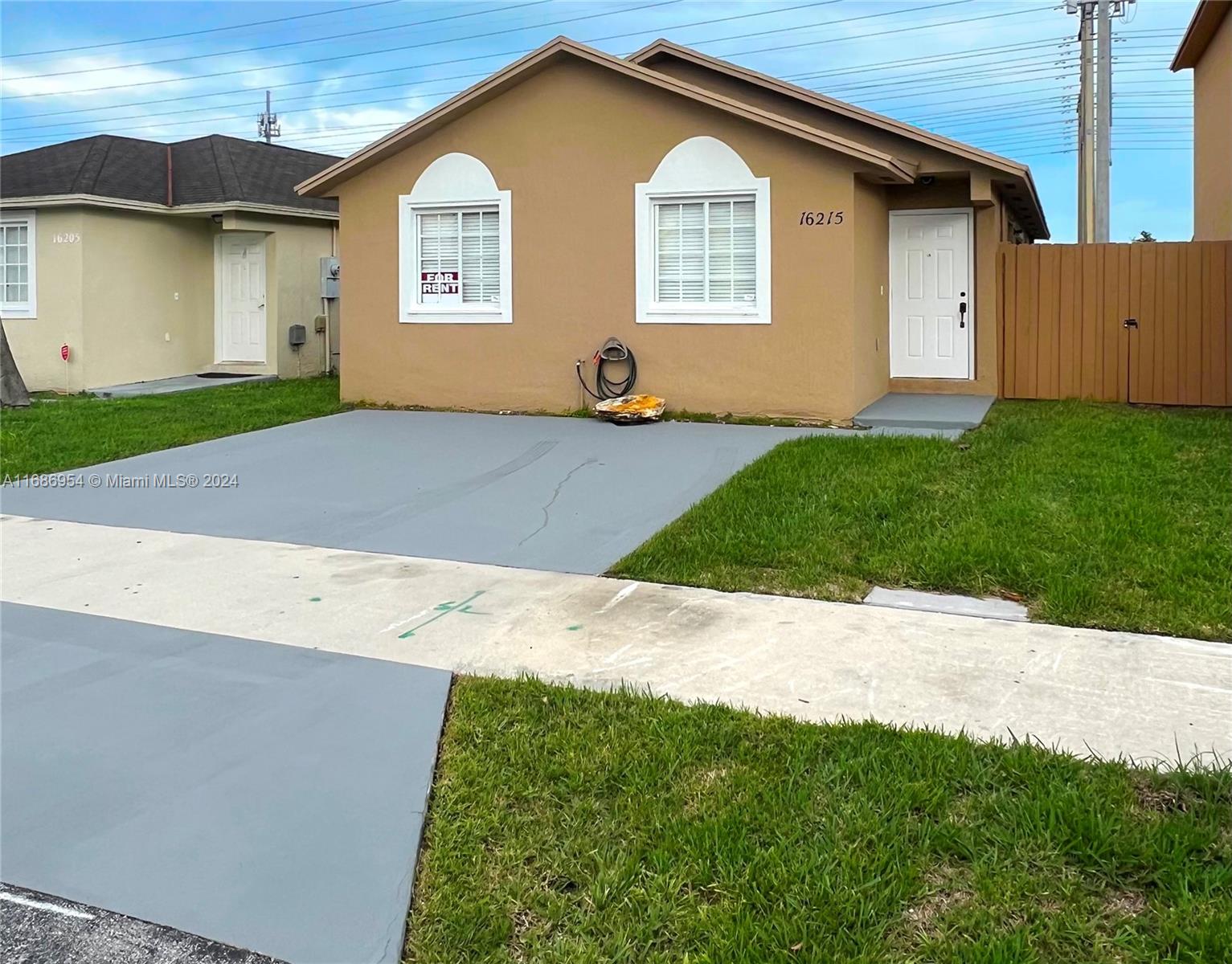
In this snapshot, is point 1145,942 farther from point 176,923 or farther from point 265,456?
point 265,456

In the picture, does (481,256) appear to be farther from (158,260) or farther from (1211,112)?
(1211,112)

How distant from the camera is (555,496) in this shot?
8805 millimetres

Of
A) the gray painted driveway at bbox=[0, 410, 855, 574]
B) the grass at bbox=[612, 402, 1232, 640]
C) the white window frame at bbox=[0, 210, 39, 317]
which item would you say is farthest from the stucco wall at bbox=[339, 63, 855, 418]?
the white window frame at bbox=[0, 210, 39, 317]

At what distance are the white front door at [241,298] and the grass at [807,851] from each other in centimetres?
1619

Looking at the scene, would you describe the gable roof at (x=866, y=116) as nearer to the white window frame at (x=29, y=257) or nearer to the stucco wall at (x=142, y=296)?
the stucco wall at (x=142, y=296)

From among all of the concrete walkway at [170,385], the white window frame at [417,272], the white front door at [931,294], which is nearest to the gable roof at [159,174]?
the concrete walkway at [170,385]

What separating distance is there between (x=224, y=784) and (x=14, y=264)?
17.1m

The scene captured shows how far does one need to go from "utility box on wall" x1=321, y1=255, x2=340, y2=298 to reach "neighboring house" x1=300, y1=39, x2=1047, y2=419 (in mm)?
5302

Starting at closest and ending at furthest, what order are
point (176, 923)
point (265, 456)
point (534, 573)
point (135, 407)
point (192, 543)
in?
point (176, 923), point (534, 573), point (192, 543), point (265, 456), point (135, 407)

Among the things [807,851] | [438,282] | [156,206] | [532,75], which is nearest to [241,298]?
[156,206]

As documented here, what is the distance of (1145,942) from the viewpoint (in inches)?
113

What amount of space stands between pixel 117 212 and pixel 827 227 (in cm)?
1196

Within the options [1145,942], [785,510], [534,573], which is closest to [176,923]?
[1145,942]

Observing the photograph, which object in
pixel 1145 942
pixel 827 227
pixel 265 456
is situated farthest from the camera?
pixel 827 227
